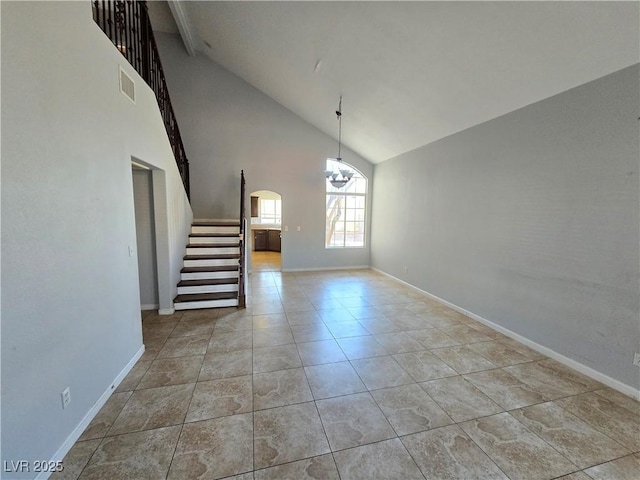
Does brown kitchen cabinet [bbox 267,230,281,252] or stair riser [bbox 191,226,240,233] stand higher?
stair riser [bbox 191,226,240,233]

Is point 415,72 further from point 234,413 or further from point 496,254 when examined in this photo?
point 234,413

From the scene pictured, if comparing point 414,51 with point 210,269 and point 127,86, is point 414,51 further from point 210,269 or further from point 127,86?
point 210,269

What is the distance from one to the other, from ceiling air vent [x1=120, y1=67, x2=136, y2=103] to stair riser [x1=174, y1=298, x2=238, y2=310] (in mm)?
2804

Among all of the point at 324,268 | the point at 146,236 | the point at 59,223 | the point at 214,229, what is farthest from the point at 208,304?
the point at 324,268

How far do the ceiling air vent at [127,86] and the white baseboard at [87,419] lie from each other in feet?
8.62

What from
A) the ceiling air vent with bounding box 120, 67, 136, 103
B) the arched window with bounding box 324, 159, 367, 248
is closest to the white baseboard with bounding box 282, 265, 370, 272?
the arched window with bounding box 324, 159, 367, 248

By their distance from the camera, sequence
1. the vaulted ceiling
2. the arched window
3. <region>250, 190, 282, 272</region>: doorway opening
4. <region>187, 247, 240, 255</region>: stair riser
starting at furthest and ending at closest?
<region>250, 190, 282, 272</region>: doorway opening
the arched window
<region>187, 247, 240, 255</region>: stair riser
the vaulted ceiling

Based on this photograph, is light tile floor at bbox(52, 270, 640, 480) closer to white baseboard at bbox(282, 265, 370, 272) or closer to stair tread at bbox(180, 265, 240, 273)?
stair tread at bbox(180, 265, 240, 273)

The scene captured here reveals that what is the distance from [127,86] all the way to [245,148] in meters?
3.96

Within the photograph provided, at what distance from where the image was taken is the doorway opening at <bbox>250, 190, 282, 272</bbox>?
341 inches

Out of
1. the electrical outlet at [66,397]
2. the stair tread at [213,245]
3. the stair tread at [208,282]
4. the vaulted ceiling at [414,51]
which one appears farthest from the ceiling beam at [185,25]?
the electrical outlet at [66,397]

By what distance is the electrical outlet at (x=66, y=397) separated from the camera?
1.68 m

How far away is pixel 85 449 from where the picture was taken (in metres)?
1.72

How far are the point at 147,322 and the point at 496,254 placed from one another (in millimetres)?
4895
